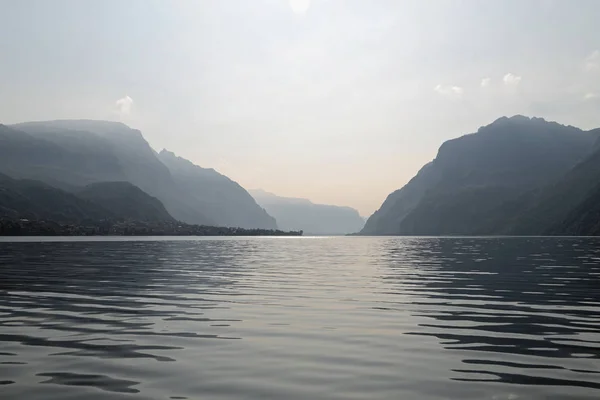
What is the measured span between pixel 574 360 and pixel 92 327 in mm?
19138

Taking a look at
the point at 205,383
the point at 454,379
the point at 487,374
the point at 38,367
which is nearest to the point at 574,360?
the point at 487,374

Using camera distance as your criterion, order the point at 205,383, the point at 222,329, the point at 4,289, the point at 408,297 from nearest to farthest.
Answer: the point at 205,383
the point at 222,329
the point at 408,297
the point at 4,289

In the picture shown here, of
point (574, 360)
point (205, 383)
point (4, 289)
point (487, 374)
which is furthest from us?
point (4, 289)

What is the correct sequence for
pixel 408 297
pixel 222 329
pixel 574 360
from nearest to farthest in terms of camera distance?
pixel 574 360, pixel 222 329, pixel 408 297

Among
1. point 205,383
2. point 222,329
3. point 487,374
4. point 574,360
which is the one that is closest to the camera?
point 205,383

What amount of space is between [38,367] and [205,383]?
5.62 m

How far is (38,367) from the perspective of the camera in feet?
52.0

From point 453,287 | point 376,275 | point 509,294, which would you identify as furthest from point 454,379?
point 376,275

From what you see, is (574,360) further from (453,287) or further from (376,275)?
(376,275)

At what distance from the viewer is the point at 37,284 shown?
41062mm

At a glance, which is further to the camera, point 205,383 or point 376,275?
point 376,275

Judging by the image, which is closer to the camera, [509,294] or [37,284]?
[509,294]

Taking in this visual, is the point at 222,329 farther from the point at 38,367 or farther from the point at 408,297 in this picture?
the point at 408,297

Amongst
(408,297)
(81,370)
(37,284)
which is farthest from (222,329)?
(37,284)
